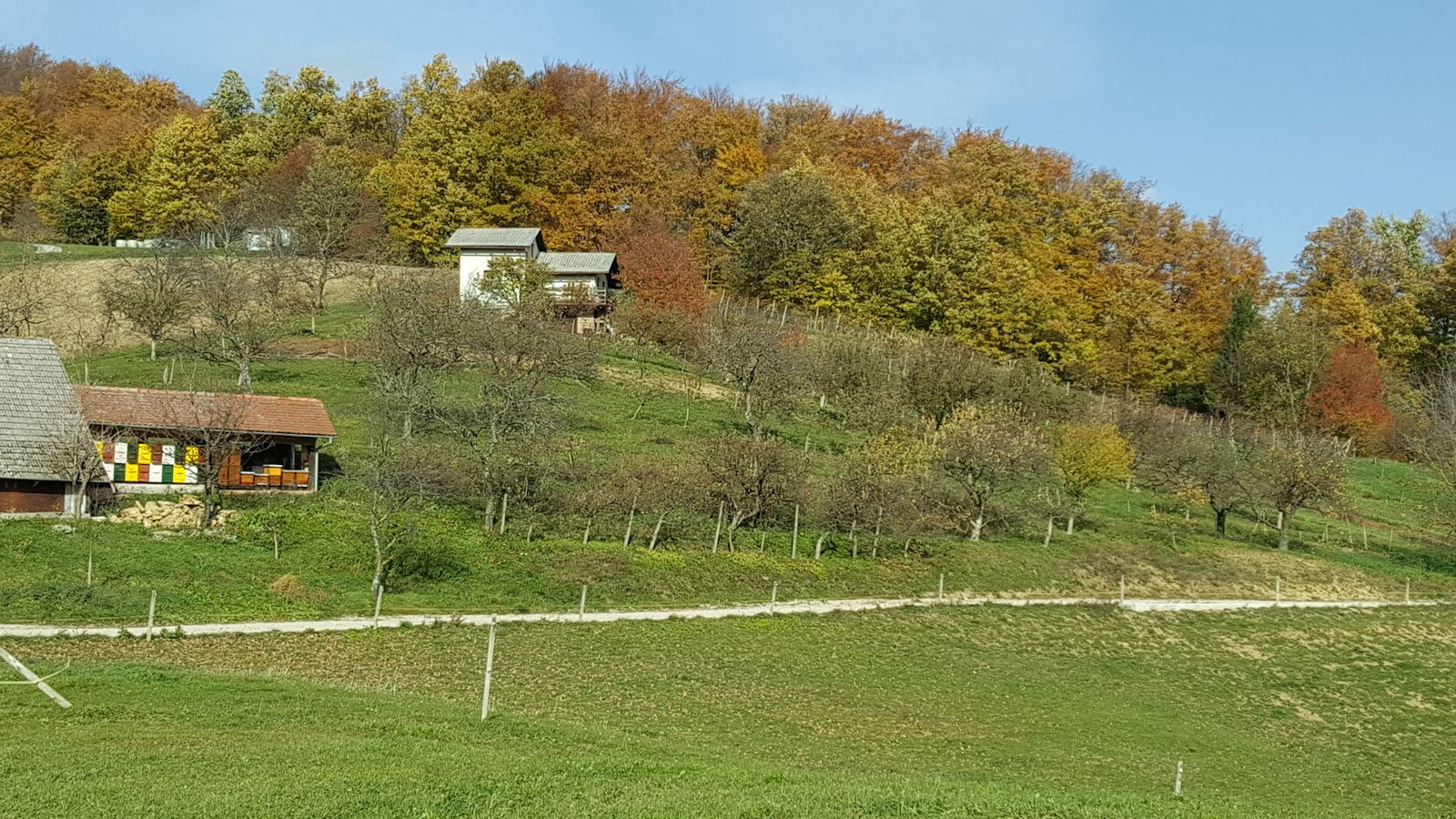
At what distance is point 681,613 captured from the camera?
3444 centimetres

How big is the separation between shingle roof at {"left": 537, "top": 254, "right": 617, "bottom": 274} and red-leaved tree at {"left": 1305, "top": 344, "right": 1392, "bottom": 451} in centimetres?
4545

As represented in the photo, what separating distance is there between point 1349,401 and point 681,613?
60.0m

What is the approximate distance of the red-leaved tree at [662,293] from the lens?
226 ft

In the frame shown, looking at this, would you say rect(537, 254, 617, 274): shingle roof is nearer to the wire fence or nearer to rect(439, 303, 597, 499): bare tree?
rect(439, 303, 597, 499): bare tree

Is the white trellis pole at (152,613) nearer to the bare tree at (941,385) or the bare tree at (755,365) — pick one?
the bare tree at (755,365)

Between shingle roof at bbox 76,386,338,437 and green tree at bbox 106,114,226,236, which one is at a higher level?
green tree at bbox 106,114,226,236

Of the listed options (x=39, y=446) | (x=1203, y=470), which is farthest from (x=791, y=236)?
(x=39, y=446)

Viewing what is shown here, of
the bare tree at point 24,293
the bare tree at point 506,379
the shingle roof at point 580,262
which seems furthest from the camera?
the shingle roof at point 580,262

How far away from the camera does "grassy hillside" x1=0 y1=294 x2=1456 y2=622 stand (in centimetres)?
3216

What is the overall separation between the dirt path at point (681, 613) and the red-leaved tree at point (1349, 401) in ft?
109

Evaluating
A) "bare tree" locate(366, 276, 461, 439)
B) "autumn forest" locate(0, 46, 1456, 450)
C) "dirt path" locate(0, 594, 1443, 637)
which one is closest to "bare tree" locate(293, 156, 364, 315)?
"autumn forest" locate(0, 46, 1456, 450)

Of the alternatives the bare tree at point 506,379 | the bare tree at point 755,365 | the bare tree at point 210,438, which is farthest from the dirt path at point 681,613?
the bare tree at point 755,365

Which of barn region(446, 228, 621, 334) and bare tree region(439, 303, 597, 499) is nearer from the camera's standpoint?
bare tree region(439, 303, 597, 499)

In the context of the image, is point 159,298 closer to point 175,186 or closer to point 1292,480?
point 175,186
